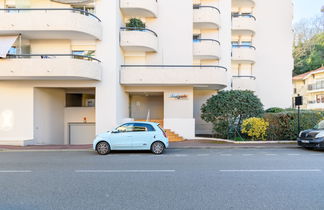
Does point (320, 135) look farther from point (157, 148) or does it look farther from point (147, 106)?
point (147, 106)

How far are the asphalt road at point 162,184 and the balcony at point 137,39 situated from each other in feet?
30.7

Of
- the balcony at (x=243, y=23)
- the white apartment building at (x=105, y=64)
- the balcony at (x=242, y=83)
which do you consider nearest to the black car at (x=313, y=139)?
the white apartment building at (x=105, y=64)

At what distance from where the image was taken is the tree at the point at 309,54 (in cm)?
3809

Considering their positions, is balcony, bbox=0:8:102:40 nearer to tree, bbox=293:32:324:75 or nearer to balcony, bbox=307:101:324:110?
balcony, bbox=307:101:324:110

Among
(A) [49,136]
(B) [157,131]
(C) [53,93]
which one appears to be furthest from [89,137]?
(B) [157,131]

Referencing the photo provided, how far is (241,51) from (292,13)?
29.5ft

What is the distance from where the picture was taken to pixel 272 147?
37.6ft

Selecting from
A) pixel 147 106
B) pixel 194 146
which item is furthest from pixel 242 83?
pixel 194 146

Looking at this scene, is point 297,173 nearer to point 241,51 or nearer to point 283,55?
point 241,51

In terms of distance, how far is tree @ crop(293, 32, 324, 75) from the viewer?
1500 inches

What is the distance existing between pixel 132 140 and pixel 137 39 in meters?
8.19

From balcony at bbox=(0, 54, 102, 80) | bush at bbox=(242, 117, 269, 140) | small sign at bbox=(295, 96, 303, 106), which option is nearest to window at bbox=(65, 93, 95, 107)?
balcony at bbox=(0, 54, 102, 80)

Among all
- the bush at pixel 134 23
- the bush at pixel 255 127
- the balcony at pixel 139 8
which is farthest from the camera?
the bush at pixel 134 23

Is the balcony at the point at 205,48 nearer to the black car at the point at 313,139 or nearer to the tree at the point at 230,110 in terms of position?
the tree at the point at 230,110
